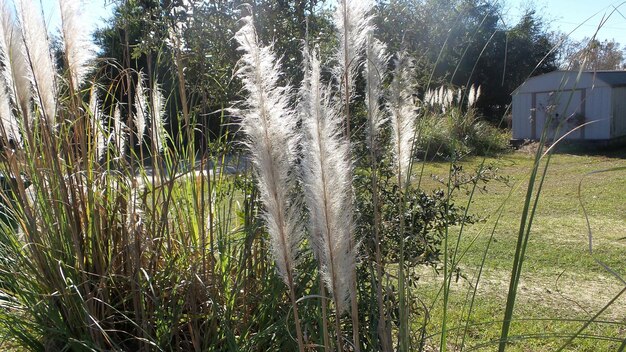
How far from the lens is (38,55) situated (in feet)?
7.42

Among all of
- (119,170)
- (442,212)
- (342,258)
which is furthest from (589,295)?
(342,258)

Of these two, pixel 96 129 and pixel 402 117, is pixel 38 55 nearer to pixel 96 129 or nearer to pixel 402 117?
pixel 96 129

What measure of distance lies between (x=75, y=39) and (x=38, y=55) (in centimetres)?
25

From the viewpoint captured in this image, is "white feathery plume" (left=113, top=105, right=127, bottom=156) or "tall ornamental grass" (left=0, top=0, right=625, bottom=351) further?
"white feathery plume" (left=113, top=105, right=127, bottom=156)

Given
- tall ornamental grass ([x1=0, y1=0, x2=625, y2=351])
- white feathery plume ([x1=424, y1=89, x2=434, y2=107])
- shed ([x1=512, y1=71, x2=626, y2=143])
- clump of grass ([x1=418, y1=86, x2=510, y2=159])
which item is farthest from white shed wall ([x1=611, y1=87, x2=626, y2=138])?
tall ornamental grass ([x1=0, y1=0, x2=625, y2=351])

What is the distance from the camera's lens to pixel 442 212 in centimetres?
327

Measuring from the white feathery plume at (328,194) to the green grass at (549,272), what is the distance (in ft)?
1.98

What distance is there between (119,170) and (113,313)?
26.6 inches

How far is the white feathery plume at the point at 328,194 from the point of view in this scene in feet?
4.47

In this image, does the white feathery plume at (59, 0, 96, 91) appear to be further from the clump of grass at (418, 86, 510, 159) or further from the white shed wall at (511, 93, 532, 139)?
the white shed wall at (511, 93, 532, 139)

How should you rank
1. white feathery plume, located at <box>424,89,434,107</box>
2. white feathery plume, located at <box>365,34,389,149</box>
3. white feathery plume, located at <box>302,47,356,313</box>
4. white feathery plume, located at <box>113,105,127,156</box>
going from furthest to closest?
white feathery plume, located at <box>113,105,127,156</box>
white feathery plume, located at <box>424,89,434,107</box>
white feathery plume, located at <box>365,34,389,149</box>
white feathery plume, located at <box>302,47,356,313</box>

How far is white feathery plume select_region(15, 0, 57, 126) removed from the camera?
2.26 meters

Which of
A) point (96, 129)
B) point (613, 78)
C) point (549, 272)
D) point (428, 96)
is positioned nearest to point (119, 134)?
point (96, 129)

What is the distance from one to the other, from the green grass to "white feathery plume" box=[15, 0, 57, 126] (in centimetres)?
162
